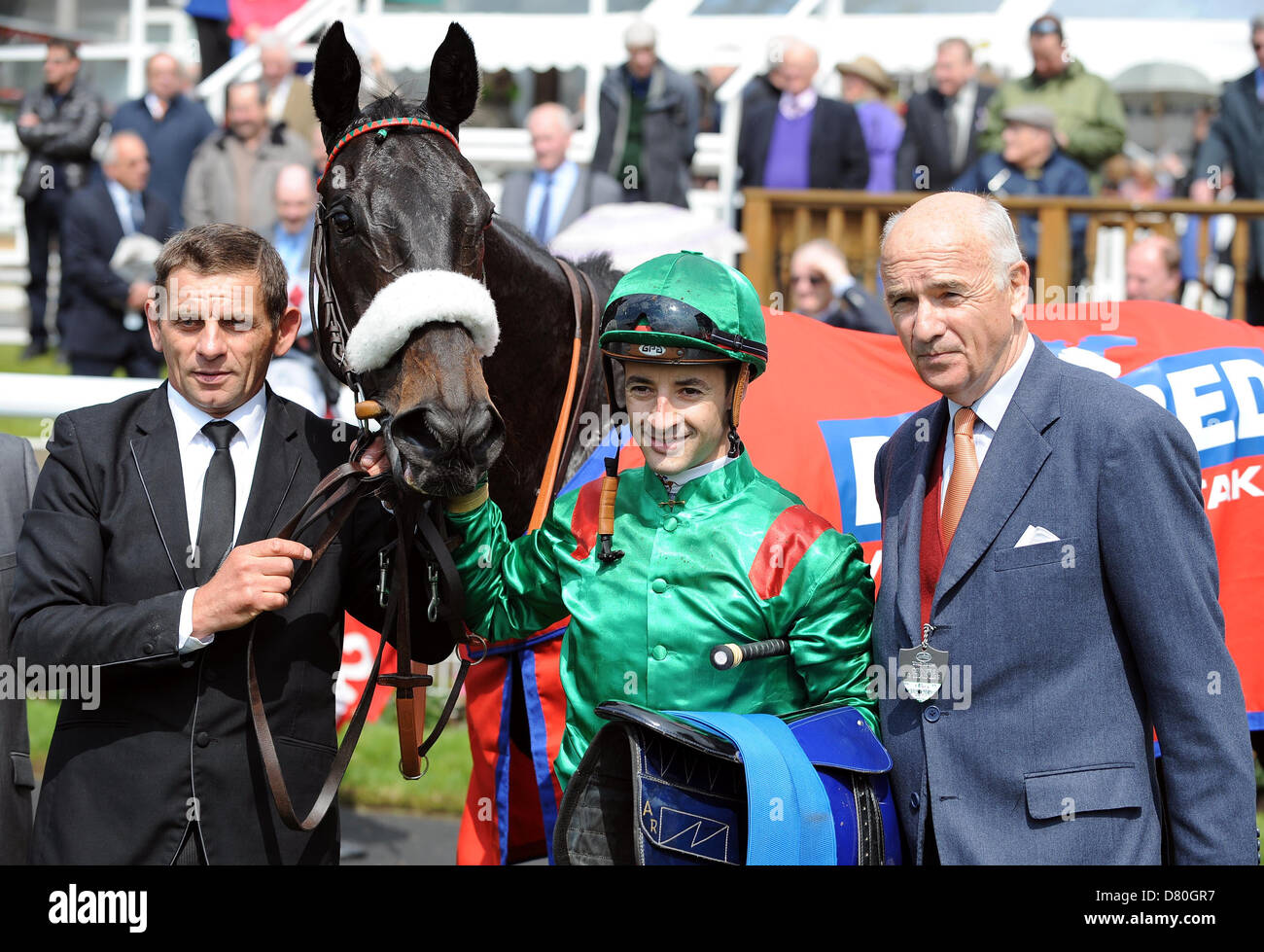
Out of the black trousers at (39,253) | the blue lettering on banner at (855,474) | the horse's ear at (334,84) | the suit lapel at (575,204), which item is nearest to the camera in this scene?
the horse's ear at (334,84)

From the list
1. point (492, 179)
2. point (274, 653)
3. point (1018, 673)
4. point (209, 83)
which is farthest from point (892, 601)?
point (209, 83)

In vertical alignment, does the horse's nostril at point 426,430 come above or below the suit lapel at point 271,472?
above

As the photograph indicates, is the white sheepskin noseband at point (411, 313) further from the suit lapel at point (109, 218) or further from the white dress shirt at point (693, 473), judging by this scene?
the suit lapel at point (109, 218)

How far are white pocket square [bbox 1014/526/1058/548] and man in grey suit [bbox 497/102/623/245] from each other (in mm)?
5873

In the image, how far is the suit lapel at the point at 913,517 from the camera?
2.42 meters

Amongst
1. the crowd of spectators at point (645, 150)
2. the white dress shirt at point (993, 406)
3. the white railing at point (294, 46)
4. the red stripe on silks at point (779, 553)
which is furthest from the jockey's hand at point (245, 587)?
the white railing at point (294, 46)

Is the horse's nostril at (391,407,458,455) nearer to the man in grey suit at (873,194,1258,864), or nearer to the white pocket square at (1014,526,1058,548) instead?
the man in grey suit at (873,194,1258,864)

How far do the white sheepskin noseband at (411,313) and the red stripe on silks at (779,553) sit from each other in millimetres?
647

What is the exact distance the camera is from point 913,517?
8.28 ft

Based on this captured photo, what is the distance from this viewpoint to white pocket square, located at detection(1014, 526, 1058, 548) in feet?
7.72

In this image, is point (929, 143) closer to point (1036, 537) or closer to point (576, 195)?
point (576, 195)

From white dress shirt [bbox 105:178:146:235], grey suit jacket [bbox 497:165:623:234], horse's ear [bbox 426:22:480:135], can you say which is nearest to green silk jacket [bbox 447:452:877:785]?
horse's ear [bbox 426:22:480:135]

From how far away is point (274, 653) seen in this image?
2.59m
